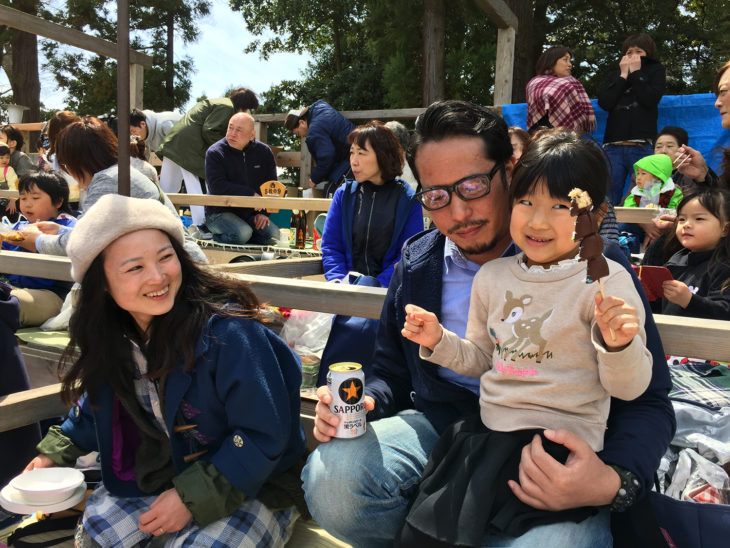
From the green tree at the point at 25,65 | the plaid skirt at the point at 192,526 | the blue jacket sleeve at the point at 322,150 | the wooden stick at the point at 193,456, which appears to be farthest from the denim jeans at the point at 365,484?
the green tree at the point at 25,65

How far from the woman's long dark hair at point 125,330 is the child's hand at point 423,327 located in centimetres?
62

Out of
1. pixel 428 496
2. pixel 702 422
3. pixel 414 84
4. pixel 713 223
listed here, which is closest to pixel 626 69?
pixel 713 223

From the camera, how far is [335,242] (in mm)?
3881

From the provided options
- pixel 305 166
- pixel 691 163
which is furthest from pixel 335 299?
pixel 305 166

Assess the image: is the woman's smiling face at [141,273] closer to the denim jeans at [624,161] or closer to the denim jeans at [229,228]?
the denim jeans at [229,228]

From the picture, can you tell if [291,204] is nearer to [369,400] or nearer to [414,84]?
[369,400]

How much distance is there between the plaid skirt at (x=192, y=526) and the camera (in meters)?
1.75

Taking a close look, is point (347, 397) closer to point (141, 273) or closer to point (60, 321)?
point (141, 273)

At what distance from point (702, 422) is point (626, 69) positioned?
4444 mm

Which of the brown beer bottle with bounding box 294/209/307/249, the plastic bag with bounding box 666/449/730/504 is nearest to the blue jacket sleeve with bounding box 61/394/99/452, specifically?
the plastic bag with bounding box 666/449/730/504

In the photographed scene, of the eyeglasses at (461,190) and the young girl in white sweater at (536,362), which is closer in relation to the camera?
the young girl in white sweater at (536,362)

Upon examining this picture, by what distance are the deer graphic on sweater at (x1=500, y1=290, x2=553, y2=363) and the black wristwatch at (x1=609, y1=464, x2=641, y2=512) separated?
0.31 meters

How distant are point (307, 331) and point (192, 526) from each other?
66.8 inches

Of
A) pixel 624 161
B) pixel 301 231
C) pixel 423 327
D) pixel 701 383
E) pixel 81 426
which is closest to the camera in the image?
pixel 423 327
